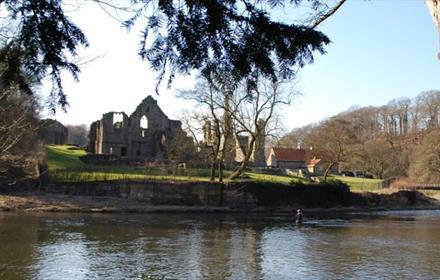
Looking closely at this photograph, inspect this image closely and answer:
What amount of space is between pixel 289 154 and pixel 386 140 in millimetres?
18174

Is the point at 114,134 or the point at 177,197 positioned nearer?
the point at 177,197

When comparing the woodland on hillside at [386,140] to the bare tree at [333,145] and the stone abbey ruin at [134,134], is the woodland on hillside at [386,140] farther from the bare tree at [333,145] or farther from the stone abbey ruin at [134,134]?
the stone abbey ruin at [134,134]

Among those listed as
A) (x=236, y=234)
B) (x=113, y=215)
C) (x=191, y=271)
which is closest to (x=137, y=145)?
(x=113, y=215)

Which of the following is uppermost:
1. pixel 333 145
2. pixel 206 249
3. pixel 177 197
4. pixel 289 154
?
pixel 289 154

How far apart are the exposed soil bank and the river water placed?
234 inches

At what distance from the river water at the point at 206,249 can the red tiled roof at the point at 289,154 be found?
57983 mm

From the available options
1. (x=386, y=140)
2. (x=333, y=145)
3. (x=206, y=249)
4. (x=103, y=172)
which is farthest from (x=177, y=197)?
(x=386, y=140)

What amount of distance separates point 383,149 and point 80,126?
77451mm

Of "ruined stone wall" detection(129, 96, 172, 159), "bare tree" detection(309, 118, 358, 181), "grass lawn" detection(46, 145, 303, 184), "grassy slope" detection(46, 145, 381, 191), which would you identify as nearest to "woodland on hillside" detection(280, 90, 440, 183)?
"bare tree" detection(309, 118, 358, 181)

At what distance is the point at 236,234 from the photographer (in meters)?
28.2

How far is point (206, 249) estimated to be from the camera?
22031 millimetres

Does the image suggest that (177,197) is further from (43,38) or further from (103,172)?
(43,38)

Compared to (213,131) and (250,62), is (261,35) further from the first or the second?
(213,131)

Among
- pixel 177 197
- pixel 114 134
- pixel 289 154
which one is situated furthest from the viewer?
pixel 289 154
